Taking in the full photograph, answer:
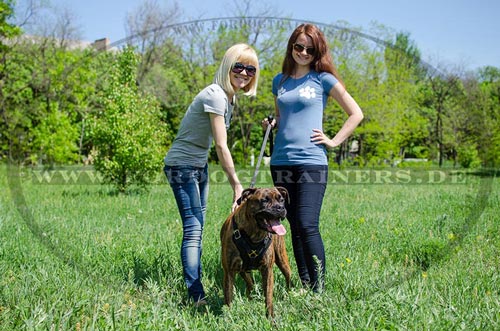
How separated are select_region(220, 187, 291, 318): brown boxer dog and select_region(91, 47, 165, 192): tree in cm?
761

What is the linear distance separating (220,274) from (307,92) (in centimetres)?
192

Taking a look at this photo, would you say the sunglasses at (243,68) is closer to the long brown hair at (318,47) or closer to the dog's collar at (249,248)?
the long brown hair at (318,47)

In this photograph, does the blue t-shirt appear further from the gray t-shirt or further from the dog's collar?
the dog's collar

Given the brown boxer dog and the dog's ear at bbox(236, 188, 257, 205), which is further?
the dog's ear at bbox(236, 188, 257, 205)

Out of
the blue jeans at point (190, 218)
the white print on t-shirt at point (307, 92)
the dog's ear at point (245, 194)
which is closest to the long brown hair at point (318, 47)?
the white print on t-shirt at point (307, 92)

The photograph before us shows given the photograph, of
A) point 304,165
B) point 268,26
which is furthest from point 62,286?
point 268,26

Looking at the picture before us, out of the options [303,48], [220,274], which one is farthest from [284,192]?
[220,274]

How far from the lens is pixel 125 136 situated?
10.9m

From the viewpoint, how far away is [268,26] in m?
24.6

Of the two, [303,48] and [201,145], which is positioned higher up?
[303,48]

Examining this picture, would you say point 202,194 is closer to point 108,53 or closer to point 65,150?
point 65,150

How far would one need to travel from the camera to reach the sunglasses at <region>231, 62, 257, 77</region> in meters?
3.77

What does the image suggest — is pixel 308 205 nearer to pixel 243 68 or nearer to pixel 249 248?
pixel 249 248

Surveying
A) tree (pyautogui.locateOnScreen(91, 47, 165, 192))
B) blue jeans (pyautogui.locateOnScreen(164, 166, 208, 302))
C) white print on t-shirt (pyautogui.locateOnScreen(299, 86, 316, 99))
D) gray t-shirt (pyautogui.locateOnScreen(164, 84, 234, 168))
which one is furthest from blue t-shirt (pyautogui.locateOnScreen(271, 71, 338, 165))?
tree (pyautogui.locateOnScreen(91, 47, 165, 192))
